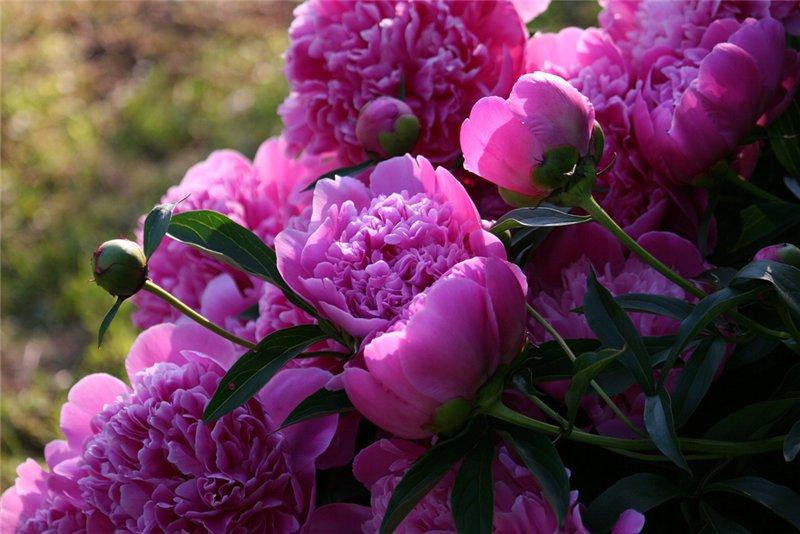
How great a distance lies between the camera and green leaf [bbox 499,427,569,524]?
19.1 inches

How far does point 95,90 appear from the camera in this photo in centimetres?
269

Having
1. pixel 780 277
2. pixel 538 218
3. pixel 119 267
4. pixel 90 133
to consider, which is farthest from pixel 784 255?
pixel 90 133

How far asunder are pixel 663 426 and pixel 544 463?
0.20ft

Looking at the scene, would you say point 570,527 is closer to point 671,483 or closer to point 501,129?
point 671,483

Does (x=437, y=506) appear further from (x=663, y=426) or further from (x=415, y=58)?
(x=415, y=58)

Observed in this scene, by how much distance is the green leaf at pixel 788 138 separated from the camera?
2.24 feet

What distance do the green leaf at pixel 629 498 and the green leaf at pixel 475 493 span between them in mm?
64

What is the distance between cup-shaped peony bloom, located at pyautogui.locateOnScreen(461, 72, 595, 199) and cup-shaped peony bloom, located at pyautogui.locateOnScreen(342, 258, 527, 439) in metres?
0.07

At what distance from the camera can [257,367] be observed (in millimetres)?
555

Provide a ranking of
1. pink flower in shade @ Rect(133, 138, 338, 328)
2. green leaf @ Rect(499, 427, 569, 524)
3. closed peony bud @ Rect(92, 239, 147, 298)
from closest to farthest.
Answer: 1. green leaf @ Rect(499, 427, 569, 524)
2. closed peony bud @ Rect(92, 239, 147, 298)
3. pink flower in shade @ Rect(133, 138, 338, 328)

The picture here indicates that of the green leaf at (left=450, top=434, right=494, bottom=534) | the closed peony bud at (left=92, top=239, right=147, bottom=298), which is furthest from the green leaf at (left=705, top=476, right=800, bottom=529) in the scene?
the closed peony bud at (left=92, top=239, right=147, bottom=298)

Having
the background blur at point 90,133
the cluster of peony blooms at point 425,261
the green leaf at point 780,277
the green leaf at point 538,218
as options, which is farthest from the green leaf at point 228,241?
the background blur at point 90,133

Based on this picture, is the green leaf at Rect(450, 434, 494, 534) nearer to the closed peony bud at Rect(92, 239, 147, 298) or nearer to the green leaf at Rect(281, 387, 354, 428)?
the green leaf at Rect(281, 387, 354, 428)

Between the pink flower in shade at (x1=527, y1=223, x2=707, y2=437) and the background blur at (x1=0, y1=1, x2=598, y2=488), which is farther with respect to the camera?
the background blur at (x1=0, y1=1, x2=598, y2=488)
